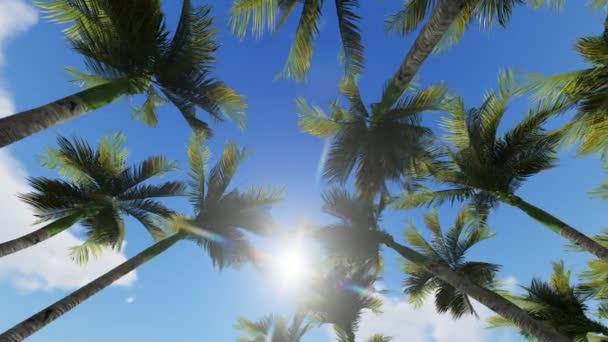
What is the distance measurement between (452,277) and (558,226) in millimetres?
3136

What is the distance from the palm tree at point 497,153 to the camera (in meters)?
10.9

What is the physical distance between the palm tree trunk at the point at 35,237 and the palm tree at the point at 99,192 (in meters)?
0.22

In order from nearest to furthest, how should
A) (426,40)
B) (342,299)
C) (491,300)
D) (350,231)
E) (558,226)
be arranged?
(426,40), (558,226), (491,300), (350,231), (342,299)

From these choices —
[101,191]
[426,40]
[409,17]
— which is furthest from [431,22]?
[101,191]

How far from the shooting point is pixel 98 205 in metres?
12.1

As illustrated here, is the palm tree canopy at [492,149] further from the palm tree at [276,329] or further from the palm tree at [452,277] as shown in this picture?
the palm tree at [276,329]

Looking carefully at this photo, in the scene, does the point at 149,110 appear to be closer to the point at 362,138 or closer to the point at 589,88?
the point at 362,138

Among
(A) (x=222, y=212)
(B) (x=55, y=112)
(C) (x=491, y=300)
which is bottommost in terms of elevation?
(C) (x=491, y=300)

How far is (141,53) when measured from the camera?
827cm

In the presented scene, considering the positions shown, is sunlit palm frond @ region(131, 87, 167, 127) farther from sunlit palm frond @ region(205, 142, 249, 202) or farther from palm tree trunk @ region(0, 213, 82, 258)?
palm tree trunk @ region(0, 213, 82, 258)

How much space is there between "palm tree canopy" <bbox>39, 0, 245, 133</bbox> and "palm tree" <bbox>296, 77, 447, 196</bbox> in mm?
4564

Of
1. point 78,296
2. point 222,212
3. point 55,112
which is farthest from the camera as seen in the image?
point 222,212

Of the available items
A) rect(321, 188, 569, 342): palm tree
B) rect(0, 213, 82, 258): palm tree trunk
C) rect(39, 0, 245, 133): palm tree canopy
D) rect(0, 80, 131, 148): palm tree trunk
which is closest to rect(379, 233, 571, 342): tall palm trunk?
rect(321, 188, 569, 342): palm tree

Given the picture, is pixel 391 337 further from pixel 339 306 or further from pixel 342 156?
pixel 342 156
